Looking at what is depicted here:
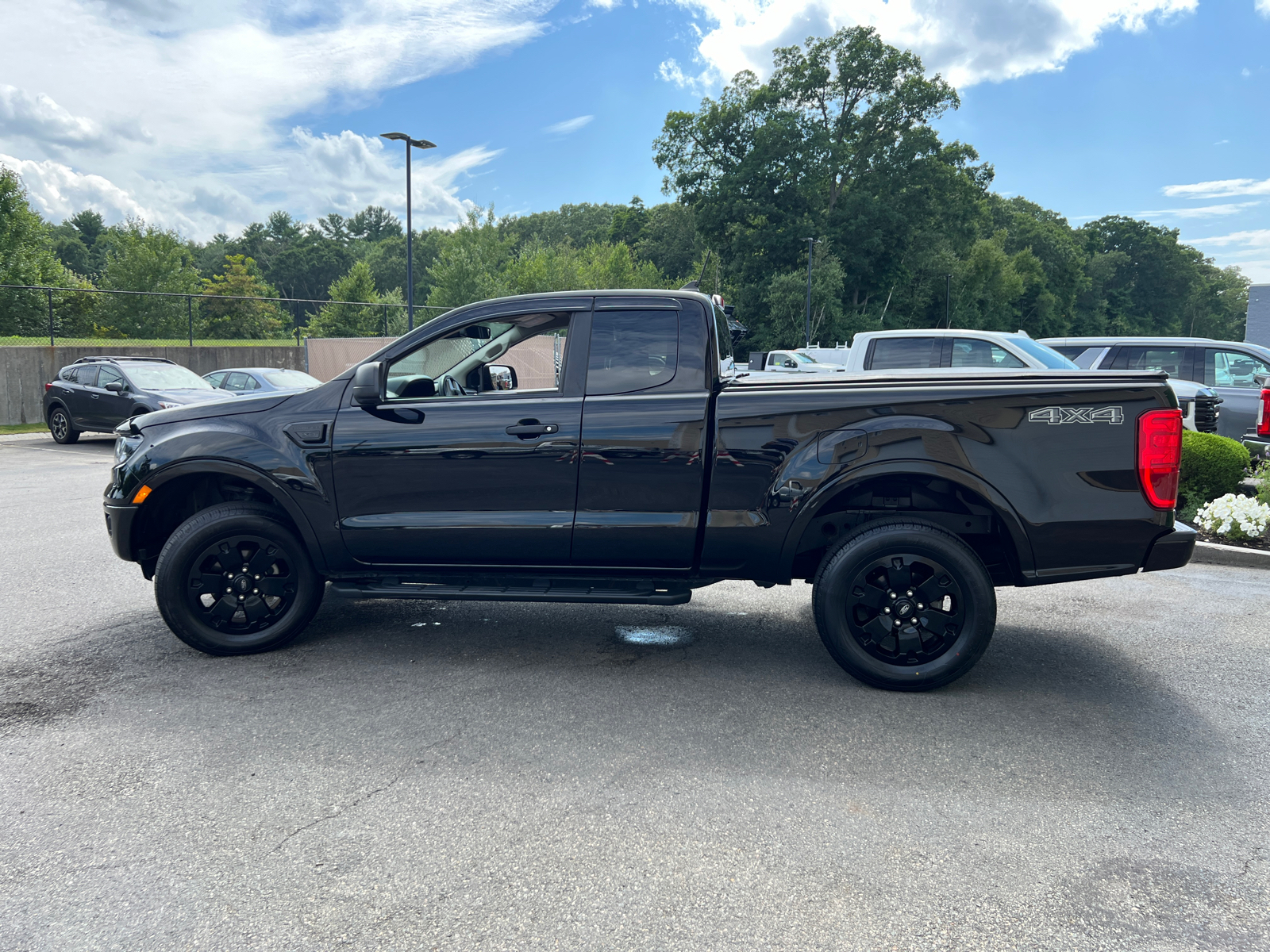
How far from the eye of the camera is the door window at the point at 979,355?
33.7ft

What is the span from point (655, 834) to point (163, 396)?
595 inches

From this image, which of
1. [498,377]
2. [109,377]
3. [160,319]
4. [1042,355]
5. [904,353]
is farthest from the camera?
[160,319]

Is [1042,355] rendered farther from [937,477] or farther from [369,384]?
[369,384]

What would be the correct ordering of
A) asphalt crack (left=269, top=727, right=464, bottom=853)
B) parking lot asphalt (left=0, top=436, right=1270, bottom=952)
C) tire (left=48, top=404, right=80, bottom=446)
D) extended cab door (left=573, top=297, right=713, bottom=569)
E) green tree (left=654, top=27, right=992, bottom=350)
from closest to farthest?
parking lot asphalt (left=0, top=436, right=1270, bottom=952) < asphalt crack (left=269, top=727, right=464, bottom=853) < extended cab door (left=573, top=297, right=713, bottom=569) < tire (left=48, top=404, right=80, bottom=446) < green tree (left=654, top=27, right=992, bottom=350)

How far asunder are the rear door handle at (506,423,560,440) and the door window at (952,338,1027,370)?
756 centimetres

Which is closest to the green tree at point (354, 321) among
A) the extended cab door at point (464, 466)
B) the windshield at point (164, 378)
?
the windshield at point (164, 378)

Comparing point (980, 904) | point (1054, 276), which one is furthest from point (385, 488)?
point (1054, 276)

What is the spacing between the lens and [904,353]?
1095 cm

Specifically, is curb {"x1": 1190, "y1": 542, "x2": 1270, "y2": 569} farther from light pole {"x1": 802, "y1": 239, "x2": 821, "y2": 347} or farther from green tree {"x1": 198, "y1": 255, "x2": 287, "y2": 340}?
light pole {"x1": 802, "y1": 239, "x2": 821, "y2": 347}

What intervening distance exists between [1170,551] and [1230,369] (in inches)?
395

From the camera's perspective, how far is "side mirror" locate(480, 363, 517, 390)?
16.2 feet

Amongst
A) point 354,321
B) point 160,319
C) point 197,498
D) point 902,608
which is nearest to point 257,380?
point 160,319

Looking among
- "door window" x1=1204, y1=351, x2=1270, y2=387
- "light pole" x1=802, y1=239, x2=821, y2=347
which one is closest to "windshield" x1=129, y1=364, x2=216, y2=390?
"door window" x1=1204, y1=351, x2=1270, y2=387

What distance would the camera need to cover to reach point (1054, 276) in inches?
3632
